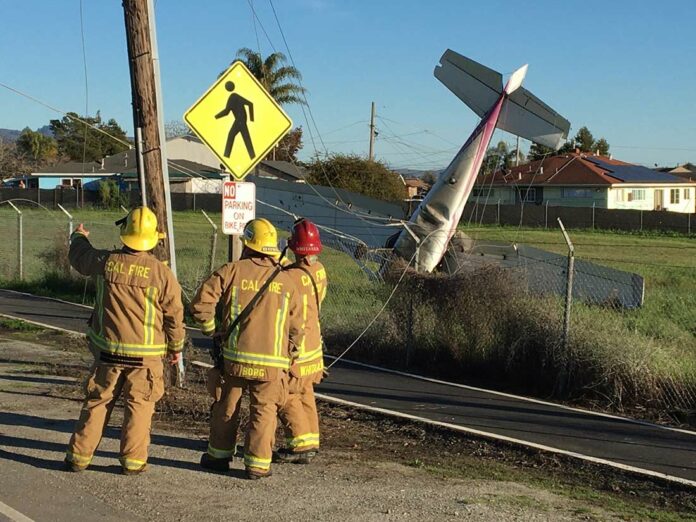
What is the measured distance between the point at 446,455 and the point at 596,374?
317 cm

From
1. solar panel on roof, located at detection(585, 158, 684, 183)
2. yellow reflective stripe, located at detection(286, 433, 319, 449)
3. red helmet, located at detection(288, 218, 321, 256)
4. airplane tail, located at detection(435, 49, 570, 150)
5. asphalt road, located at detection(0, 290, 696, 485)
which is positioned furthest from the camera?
solar panel on roof, located at detection(585, 158, 684, 183)

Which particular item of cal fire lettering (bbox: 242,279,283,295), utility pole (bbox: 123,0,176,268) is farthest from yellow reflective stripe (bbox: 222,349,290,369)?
utility pole (bbox: 123,0,176,268)

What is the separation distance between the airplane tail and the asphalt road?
31.1ft

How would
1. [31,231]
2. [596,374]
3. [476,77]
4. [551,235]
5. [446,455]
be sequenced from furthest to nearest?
[551,235]
[31,231]
[476,77]
[596,374]
[446,455]

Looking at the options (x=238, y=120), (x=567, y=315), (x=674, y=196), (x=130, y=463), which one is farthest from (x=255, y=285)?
(x=674, y=196)

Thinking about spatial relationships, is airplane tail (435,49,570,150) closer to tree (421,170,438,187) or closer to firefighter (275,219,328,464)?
firefighter (275,219,328,464)

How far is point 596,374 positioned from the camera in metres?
9.98

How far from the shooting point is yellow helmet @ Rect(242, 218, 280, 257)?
21.2 feet

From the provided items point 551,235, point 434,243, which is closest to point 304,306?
point 434,243

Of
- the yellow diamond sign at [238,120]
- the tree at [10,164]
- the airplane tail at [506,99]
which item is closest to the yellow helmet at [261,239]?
the yellow diamond sign at [238,120]

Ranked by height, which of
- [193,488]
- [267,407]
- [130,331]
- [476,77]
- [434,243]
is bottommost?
[193,488]

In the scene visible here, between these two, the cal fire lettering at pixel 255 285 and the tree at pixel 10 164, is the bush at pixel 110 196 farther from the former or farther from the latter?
the cal fire lettering at pixel 255 285

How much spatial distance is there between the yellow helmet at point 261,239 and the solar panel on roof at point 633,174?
58.8m

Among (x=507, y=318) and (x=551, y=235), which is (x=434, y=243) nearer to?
(x=507, y=318)
